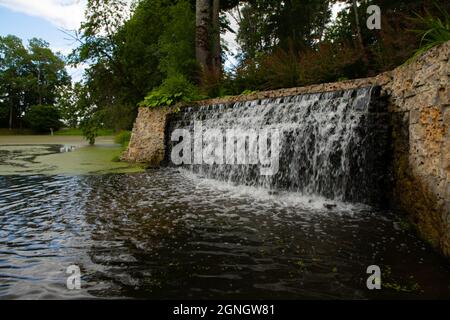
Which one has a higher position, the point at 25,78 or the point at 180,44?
the point at 25,78

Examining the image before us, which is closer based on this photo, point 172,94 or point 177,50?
point 172,94

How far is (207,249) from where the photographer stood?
3.21 m

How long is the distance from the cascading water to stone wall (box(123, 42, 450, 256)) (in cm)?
25

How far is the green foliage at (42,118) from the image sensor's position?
135 ft

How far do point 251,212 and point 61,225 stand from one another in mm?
2306

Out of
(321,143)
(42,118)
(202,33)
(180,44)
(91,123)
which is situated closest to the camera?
(321,143)

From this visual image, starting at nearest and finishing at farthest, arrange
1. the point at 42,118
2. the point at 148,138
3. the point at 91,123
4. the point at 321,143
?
the point at 321,143, the point at 148,138, the point at 91,123, the point at 42,118

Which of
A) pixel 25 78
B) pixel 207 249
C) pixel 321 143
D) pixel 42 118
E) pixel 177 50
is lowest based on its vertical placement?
pixel 207 249

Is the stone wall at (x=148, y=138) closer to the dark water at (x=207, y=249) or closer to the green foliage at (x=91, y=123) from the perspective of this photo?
the dark water at (x=207, y=249)

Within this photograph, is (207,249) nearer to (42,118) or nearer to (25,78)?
(42,118)

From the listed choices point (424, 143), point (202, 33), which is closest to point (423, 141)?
point (424, 143)

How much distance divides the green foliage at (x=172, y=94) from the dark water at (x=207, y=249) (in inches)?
219

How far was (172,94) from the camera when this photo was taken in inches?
417

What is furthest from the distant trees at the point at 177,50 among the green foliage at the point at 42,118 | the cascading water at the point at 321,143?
the green foliage at the point at 42,118
